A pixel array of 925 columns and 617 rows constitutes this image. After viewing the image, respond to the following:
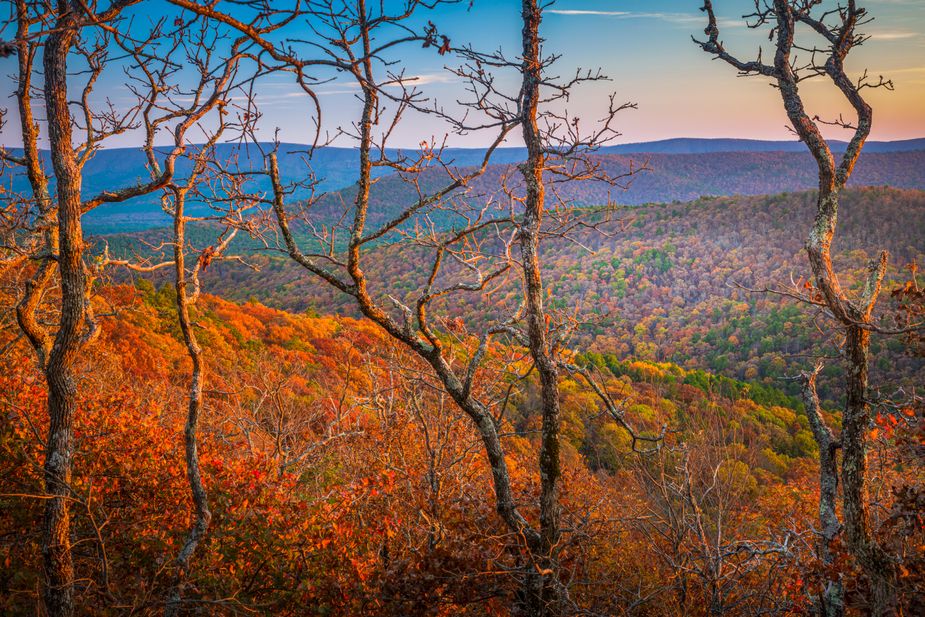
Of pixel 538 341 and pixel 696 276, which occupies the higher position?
pixel 538 341

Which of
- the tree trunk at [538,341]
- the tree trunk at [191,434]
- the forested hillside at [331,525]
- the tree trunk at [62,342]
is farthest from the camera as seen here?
the tree trunk at [191,434]

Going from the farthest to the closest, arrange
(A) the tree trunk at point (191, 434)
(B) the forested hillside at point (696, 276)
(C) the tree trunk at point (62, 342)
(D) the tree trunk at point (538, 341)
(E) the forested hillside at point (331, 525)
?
(B) the forested hillside at point (696, 276) → (A) the tree trunk at point (191, 434) → (E) the forested hillside at point (331, 525) → (D) the tree trunk at point (538, 341) → (C) the tree trunk at point (62, 342)

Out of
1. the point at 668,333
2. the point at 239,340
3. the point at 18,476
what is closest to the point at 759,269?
the point at 668,333

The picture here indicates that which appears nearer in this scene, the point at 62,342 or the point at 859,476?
the point at 62,342

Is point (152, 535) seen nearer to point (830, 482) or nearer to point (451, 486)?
point (451, 486)

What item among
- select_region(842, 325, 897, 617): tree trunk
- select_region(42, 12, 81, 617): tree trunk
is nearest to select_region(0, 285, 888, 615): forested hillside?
select_region(42, 12, 81, 617): tree trunk

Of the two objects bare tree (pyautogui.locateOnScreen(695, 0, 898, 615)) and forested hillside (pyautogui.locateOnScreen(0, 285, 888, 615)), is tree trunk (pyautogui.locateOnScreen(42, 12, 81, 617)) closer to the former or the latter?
forested hillside (pyautogui.locateOnScreen(0, 285, 888, 615))

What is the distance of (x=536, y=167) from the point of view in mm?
4879

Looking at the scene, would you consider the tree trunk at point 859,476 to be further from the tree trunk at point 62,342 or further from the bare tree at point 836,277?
the tree trunk at point 62,342

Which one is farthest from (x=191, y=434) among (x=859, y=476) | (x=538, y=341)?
(x=859, y=476)

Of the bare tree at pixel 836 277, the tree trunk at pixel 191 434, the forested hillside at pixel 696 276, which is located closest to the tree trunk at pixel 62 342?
the tree trunk at pixel 191 434

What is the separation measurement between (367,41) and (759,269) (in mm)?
68217

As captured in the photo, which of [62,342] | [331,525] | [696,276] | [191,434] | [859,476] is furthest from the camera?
[696,276]

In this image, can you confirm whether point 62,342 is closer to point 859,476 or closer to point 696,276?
point 859,476
